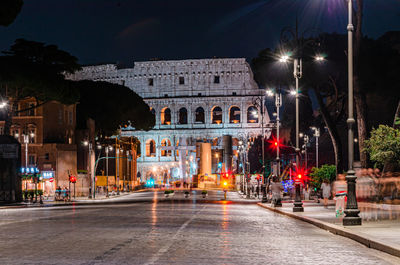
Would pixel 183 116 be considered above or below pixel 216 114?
below

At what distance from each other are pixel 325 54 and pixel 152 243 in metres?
36.7

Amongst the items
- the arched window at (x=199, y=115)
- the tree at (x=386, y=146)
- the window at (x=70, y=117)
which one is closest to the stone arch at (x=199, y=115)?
the arched window at (x=199, y=115)

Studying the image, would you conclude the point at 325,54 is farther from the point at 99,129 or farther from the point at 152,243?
the point at 99,129

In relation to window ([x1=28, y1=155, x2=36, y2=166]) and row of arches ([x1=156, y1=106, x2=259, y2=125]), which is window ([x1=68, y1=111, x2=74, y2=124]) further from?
row of arches ([x1=156, y1=106, x2=259, y2=125])

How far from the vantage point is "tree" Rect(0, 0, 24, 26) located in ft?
124

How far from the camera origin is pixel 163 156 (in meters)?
151

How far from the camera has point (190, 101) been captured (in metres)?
152

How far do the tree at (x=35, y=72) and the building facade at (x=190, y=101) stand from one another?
9359cm

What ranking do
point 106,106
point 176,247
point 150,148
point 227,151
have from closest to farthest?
point 176,247 < point 106,106 < point 227,151 < point 150,148

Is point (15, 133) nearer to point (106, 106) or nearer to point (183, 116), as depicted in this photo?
point (106, 106)

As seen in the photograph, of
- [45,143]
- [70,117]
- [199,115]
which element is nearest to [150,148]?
[199,115]

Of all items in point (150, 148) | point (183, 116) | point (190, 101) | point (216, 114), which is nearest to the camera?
point (190, 101)

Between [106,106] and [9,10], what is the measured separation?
46632 millimetres

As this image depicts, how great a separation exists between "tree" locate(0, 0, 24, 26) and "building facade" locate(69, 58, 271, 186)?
109305 mm
